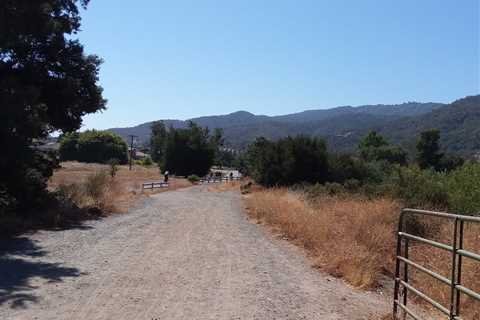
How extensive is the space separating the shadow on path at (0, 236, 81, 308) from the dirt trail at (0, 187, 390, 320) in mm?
16

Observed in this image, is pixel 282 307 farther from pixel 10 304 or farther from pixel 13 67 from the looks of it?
pixel 13 67

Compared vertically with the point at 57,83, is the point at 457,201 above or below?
below

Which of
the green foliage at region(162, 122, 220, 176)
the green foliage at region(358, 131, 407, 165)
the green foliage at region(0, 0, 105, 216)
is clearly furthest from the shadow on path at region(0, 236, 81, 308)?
the green foliage at region(358, 131, 407, 165)

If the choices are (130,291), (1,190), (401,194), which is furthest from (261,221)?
(130,291)

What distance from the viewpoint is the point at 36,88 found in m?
18.8

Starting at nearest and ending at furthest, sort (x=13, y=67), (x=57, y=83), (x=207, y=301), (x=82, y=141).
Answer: (x=207, y=301) < (x=13, y=67) < (x=57, y=83) < (x=82, y=141)

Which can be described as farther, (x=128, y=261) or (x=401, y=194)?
(x=401, y=194)

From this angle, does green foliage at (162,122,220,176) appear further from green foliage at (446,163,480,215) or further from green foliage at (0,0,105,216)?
green foliage at (0,0,105,216)

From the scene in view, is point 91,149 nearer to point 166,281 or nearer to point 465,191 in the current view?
point 465,191

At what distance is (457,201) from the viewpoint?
22.8 metres

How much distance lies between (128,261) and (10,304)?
4.13m

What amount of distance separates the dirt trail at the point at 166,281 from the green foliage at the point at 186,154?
79.7 meters

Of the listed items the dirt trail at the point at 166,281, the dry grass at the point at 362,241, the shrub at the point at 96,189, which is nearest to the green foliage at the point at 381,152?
the shrub at the point at 96,189

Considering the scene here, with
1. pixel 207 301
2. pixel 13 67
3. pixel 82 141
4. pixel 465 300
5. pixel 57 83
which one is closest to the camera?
pixel 465 300
